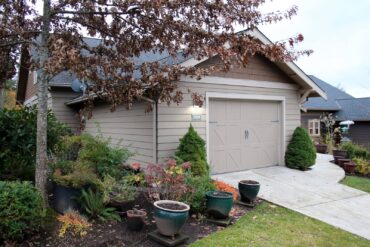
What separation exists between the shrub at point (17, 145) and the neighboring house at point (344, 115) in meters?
17.5

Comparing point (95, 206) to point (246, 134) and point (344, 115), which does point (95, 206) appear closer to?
point (246, 134)

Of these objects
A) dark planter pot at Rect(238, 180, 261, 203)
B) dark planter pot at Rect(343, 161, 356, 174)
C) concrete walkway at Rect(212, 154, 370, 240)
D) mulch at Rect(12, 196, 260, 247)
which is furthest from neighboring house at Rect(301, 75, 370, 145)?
mulch at Rect(12, 196, 260, 247)

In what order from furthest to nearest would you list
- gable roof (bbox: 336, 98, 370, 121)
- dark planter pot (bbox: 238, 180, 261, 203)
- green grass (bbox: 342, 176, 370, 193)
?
gable roof (bbox: 336, 98, 370, 121) → green grass (bbox: 342, 176, 370, 193) → dark planter pot (bbox: 238, 180, 261, 203)

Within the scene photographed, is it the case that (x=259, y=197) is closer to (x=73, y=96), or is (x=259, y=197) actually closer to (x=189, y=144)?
(x=189, y=144)

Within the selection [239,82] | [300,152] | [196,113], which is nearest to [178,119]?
[196,113]

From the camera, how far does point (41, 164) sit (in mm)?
4930

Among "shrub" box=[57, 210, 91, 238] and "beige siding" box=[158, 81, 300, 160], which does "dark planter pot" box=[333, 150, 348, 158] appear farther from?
"shrub" box=[57, 210, 91, 238]

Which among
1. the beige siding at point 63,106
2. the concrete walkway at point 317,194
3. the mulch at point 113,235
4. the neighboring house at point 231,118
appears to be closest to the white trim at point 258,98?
the neighboring house at point 231,118

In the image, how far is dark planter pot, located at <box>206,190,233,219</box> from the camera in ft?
16.9

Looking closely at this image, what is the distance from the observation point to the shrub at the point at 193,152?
23.6ft

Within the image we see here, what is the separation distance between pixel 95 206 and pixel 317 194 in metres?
5.13

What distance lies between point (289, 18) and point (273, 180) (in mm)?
4397

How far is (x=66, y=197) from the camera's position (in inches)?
200

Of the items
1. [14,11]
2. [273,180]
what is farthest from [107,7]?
[273,180]
